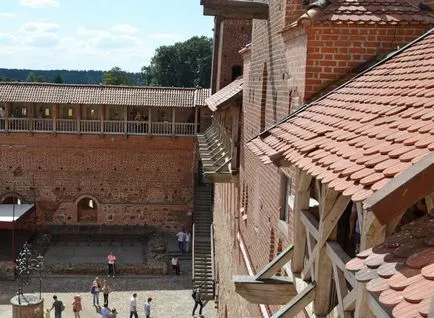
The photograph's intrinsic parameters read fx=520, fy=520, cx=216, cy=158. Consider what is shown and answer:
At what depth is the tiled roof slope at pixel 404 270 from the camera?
6.26ft

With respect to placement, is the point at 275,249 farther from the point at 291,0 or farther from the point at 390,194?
the point at 390,194

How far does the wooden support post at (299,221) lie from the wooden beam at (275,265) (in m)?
0.11

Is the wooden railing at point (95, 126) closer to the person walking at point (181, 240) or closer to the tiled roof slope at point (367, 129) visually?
the person walking at point (181, 240)

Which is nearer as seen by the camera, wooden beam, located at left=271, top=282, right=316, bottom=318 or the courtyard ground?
wooden beam, located at left=271, top=282, right=316, bottom=318

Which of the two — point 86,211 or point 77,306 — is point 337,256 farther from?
point 86,211

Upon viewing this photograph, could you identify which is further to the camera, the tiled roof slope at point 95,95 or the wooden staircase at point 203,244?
the tiled roof slope at point 95,95

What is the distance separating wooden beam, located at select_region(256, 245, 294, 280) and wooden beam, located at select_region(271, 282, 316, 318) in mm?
803

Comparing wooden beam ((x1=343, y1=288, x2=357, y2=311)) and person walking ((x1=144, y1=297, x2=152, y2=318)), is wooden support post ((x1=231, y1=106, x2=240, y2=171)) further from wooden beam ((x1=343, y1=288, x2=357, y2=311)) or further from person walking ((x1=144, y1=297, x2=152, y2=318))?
wooden beam ((x1=343, y1=288, x2=357, y2=311))

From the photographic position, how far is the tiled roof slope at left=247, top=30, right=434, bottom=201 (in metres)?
2.79

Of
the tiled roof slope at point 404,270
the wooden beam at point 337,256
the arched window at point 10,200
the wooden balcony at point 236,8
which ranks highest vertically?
the wooden balcony at point 236,8

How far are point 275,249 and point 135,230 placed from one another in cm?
1846

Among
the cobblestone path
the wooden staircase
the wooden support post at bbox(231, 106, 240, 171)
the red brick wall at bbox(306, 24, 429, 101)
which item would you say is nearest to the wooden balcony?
the red brick wall at bbox(306, 24, 429, 101)

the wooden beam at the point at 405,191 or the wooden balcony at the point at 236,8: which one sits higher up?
the wooden balcony at the point at 236,8

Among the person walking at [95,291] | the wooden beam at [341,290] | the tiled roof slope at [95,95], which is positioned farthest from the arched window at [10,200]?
the wooden beam at [341,290]
